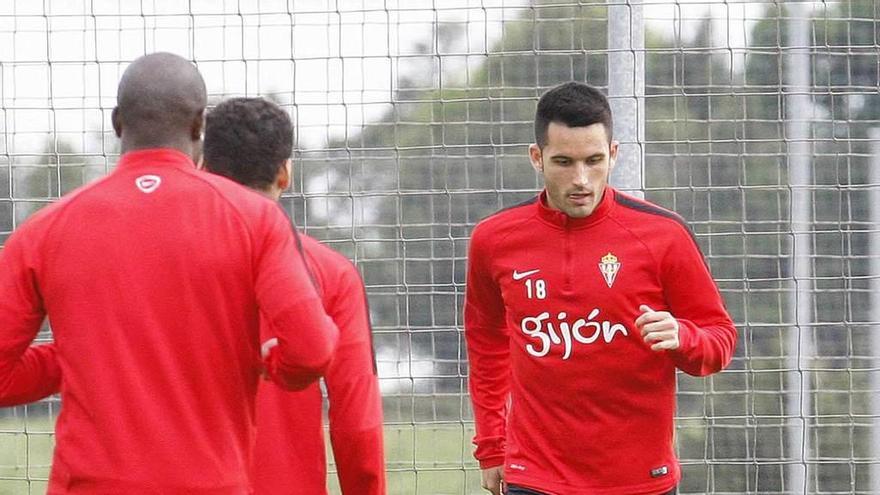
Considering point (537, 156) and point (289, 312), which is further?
point (537, 156)

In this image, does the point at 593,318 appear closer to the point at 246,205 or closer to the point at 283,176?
the point at 283,176

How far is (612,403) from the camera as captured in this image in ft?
14.4

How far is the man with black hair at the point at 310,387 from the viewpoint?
11.2 feet

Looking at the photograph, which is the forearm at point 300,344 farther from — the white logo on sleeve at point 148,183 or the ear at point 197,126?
the ear at point 197,126

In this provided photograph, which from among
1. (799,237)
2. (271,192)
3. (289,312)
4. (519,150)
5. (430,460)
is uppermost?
(519,150)

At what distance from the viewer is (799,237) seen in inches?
229

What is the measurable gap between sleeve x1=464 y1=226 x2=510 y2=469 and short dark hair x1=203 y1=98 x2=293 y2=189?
135 cm

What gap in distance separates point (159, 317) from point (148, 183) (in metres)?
0.30

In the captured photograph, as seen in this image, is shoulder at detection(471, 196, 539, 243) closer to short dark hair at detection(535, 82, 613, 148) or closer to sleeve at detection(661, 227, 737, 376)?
short dark hair at detection(535, 82, 613, 148)

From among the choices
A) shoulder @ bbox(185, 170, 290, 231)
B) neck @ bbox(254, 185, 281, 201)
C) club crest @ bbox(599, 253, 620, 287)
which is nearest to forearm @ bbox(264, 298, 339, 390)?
shoulder @ bbox(185, 170, 290, 231)

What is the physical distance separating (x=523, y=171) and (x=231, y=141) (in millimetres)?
2519

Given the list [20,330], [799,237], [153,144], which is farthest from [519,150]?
[20,330]

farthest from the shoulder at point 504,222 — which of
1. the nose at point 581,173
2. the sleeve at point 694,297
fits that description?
the sleeve at point 694,297

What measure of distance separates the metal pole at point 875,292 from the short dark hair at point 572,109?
1.76 m
